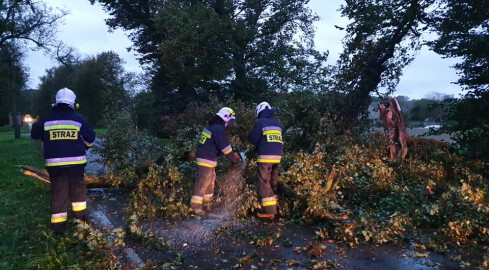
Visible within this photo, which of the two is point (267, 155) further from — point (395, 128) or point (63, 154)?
point (395, 128)

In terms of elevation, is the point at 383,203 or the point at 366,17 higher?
the point at 366,17

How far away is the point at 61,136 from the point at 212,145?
86.1 inches

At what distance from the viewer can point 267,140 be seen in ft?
19.3

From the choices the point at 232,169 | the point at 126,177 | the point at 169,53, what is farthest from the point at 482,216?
the point at 169,53

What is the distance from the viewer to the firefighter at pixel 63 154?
4820 mm

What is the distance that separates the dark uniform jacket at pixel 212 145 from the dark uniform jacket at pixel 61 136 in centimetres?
179

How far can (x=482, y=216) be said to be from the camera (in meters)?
5.13

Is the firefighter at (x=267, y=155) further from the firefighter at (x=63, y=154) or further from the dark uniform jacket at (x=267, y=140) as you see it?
the firefighter at (x=63, y=154)

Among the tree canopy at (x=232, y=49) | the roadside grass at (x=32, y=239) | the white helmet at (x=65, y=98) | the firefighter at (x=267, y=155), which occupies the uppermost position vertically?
the tree canopy at (x=232, y=49)

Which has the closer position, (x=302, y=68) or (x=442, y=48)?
(x=442, y=48)

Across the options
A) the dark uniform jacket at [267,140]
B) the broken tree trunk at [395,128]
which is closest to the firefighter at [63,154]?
the dark uniform jacket at [267,140]

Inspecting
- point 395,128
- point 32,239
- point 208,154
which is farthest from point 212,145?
point 395,128

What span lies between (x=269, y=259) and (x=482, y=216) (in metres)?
3.02

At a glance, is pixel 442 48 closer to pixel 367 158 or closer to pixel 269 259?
pixel 367 158
